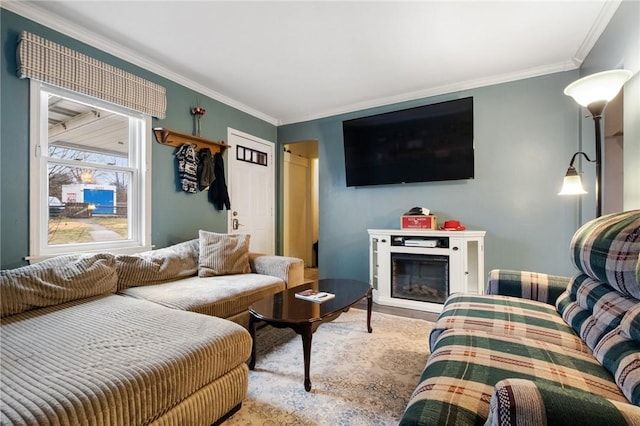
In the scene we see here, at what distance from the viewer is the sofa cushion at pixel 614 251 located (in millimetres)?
1095

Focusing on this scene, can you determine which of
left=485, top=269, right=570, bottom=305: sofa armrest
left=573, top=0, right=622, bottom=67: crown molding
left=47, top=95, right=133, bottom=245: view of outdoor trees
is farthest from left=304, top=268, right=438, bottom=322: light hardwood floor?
left=573, top=0, right=622, bottom=67: crown molding

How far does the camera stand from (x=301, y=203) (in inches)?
208

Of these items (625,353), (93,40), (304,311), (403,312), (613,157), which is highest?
(93,40)

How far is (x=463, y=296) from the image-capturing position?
1875 mm

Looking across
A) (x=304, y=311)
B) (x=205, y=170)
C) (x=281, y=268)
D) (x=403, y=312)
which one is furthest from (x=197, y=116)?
(x=403, y=312)

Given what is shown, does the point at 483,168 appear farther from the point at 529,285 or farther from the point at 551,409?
the point at 551,409

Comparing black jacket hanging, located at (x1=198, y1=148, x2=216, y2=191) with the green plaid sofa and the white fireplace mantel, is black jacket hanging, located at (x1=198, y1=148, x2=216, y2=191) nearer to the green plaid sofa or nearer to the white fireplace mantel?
the white fireplace mantel

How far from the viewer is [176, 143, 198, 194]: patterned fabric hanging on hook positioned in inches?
118

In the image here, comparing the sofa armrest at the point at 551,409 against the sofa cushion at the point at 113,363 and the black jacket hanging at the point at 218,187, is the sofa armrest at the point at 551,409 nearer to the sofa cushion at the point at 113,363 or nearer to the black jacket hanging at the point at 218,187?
the sofa cushion at the point at 113,363

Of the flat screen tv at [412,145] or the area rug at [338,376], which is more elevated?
the flat screen tv at [412,145]

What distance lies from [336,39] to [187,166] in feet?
6.25

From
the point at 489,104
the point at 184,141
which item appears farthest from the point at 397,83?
the point at 184,141

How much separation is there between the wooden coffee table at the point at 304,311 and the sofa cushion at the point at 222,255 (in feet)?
2.55

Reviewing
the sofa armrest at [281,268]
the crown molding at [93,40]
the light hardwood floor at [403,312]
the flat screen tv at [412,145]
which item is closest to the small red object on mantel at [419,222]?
the flat screen tv at [412,145]
